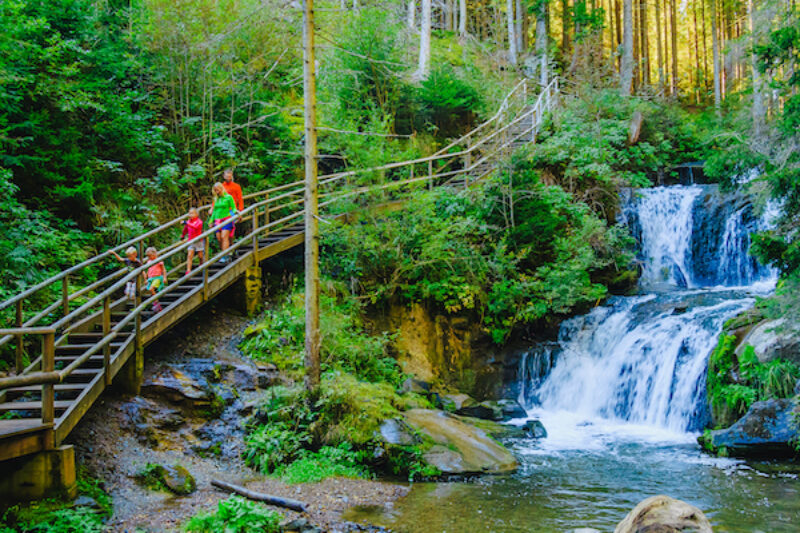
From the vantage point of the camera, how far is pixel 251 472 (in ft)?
27.1

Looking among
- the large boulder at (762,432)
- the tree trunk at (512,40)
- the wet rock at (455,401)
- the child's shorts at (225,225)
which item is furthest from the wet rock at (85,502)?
the tree trunk at (512,40)

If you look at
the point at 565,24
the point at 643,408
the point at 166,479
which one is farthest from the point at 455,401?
the point at 565,24

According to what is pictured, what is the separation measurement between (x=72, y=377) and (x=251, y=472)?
2.78 meters

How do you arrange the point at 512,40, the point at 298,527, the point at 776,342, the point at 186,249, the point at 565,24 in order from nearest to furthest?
the point at 298,527 → the point at 776,342 → the point at 186,249 → the point at 512,40 → the point at 565,24

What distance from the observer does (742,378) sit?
1059cm

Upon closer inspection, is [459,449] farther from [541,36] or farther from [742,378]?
[541,36]

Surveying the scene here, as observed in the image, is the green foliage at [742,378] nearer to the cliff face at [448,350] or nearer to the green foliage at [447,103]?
the cliff face at [448,350]

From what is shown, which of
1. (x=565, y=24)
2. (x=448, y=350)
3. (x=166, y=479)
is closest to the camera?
(x=166, y=479)

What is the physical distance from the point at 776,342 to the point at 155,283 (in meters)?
11.3

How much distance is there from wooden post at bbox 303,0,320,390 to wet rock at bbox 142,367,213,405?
5.56 ft

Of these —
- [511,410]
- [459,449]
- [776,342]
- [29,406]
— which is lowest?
[511,410]

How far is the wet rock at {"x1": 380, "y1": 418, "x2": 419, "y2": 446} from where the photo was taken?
29.6 ft

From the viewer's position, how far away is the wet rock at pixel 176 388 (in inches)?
355

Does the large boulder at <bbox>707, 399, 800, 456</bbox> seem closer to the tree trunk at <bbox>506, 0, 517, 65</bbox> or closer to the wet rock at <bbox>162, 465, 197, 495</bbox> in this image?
the wet rock at <bbox>162, 465, 197, 495</bbox>
